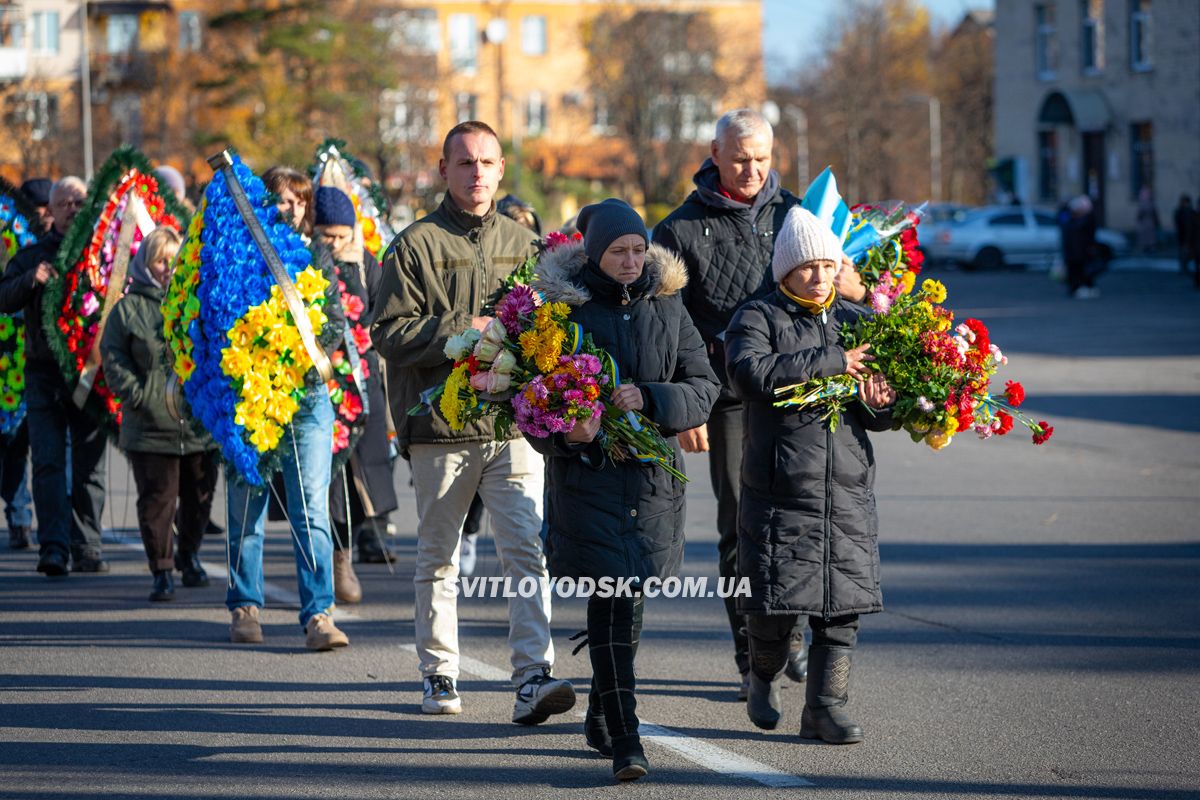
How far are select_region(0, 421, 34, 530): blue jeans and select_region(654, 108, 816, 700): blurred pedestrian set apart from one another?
534 centimetres

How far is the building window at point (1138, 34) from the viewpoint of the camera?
46.0 metres

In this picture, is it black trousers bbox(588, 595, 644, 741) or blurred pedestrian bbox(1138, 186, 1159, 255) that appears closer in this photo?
black trousers bbox(588, 595, 644, 741)

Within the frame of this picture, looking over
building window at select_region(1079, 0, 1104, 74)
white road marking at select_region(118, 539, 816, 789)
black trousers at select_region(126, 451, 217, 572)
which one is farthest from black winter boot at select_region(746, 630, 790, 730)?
building window at select_region(1079, 0, 1104, 74)

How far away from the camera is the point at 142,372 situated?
8930 mm

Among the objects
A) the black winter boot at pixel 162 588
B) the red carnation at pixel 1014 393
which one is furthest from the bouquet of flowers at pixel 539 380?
the black winter boot at pixel 162 588

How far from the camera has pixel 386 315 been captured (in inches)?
250

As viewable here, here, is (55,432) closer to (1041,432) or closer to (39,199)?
(39,199)

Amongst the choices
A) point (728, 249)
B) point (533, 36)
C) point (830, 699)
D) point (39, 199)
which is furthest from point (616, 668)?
point (533, 36)

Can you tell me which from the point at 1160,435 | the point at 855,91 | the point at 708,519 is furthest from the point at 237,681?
the point at 855,91

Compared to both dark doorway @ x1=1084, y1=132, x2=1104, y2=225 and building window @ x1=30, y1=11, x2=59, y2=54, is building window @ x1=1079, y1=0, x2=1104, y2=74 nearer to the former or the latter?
dark doorway @ x1=1084, y1=132, x2=1104, y2=225

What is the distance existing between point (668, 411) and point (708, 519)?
572 cm

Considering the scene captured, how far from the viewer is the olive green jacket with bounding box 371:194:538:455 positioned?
6.28 m

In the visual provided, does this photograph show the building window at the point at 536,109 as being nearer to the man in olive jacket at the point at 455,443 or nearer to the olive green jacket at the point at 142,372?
Result: the olive green jacket at the point at 142,372

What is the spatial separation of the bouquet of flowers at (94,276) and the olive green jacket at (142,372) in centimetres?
73
